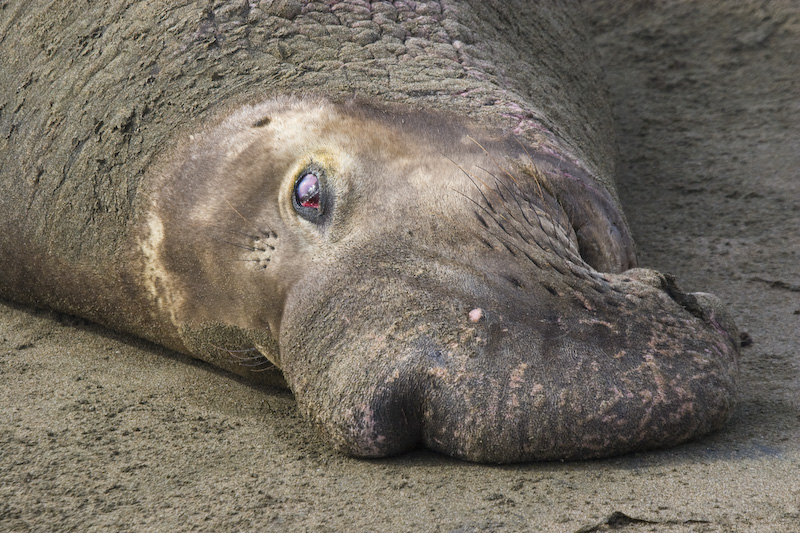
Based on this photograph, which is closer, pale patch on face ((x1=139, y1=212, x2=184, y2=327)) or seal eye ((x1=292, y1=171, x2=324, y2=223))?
seal eye ((x1=292, y1=171, x2=324, y2=223))

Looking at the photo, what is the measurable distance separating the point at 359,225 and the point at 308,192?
197 millimetres

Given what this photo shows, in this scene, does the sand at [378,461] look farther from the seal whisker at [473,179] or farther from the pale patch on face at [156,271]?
the seal whisker at [473,179]

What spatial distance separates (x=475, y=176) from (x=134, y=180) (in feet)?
3.95

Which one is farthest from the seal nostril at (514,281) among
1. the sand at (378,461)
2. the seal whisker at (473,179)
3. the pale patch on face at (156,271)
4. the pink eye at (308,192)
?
the pale patch on face at (156,271)

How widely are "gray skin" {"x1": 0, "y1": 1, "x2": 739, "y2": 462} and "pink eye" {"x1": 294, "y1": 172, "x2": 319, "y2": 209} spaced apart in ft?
0.06

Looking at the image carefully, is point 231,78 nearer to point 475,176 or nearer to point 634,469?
point 475,176

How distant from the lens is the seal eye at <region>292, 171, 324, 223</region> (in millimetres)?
2732

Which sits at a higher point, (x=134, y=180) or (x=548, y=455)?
(x=134, y=180)

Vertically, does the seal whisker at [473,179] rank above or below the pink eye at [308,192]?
above

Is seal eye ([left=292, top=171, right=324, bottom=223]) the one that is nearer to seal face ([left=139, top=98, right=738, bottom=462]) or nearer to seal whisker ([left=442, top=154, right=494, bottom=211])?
seal face ([left=139, top=98, right=738, bottom=462])

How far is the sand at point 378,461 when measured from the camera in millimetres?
2219

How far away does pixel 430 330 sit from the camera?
2.49 m

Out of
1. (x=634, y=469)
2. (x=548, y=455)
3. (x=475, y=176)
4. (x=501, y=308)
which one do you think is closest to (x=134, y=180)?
(x=475, y=176)

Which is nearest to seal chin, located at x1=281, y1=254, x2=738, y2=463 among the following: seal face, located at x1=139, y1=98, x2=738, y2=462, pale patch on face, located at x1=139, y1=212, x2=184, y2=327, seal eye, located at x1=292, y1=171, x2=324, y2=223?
seal face, located at x1=139, y1=98, x2=738, y2=462
